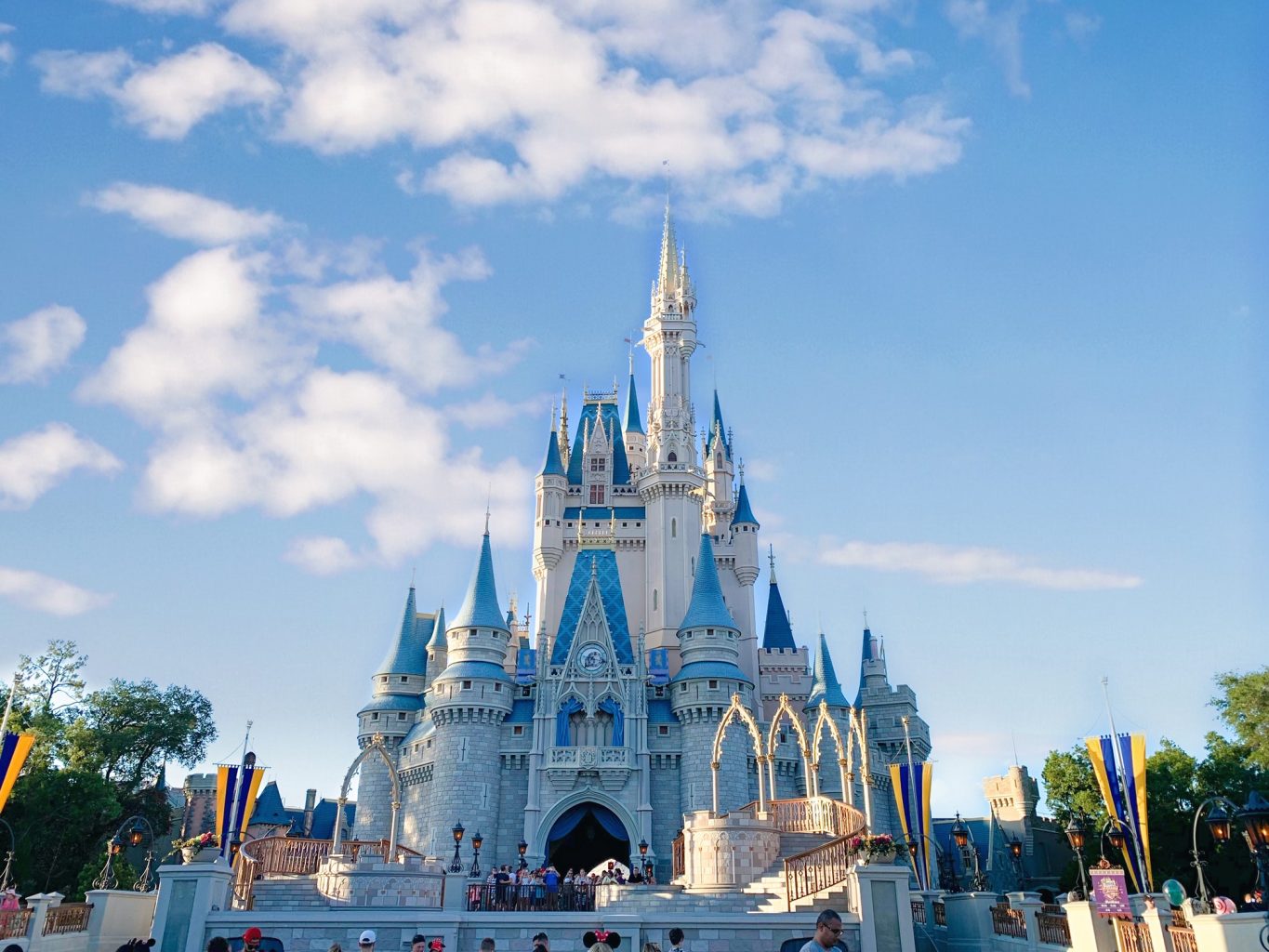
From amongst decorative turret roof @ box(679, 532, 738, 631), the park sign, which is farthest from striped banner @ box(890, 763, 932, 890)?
decorative turret roof @ box(679, 532, 738, 631)

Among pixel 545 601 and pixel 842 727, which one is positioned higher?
pixel 545 601

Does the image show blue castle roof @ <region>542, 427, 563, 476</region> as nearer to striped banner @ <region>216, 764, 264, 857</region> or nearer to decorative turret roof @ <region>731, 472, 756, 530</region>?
decorative turret roof @ <region>731, 472, 756, 530</region>

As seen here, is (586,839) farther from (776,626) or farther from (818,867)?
(818,867)

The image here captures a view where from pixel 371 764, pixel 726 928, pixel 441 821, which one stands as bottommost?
pixel 726 928

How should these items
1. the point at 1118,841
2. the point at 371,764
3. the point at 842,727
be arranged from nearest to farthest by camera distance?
1. the point at 1118,841
2. the point at 371,764
3. the point at 842,727

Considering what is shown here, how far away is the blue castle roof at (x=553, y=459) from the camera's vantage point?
2366 inches

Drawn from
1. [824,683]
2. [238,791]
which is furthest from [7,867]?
[824,683]

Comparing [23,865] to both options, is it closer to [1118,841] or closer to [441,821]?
[441,821]

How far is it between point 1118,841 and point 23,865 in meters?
40.5

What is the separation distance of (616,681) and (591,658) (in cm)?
177

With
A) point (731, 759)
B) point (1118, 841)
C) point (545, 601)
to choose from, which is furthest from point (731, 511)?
point (1118, 841)

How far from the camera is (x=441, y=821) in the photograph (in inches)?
1763

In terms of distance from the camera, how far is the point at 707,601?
5162 centimetres

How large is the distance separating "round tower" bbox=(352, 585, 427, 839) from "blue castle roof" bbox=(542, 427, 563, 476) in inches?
413
